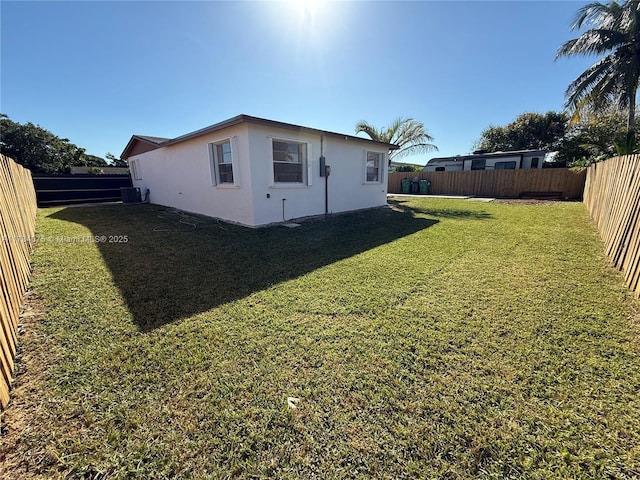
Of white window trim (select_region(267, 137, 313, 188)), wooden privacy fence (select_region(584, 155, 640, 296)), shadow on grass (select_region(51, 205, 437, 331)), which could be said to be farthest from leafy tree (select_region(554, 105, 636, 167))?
white window trim (select_region(267, 137, 313, 188))

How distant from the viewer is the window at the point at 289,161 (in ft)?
24.3

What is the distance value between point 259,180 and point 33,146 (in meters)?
31.0

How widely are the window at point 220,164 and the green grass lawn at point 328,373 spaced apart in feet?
14.9

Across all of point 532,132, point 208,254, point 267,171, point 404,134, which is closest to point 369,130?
point 404,134

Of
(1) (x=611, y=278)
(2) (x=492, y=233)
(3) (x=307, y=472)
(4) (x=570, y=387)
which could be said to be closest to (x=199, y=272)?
(3) (x=307, y=472)

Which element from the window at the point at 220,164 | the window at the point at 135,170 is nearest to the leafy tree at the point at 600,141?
the window at the point at 220,164

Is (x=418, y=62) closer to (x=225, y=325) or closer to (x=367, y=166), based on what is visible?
(x=367, y=166)

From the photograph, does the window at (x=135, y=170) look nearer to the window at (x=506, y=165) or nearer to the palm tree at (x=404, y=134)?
the palm tree at (x=404, y=134)

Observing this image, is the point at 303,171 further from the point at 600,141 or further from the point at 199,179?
the point at 600,141

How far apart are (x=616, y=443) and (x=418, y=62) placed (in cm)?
1198

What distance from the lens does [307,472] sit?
130cm

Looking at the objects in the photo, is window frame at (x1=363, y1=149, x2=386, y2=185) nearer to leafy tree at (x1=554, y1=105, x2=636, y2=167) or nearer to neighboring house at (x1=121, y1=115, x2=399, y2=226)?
neighboring house at (x1=121, y1=115, x2=399, y2=226)

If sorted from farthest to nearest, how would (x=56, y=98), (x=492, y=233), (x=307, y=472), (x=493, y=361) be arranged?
(x=56, y=98) < (x=492, y=233) < (x=493, y=361) < (x=307, y=472)

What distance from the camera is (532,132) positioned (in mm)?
27078
